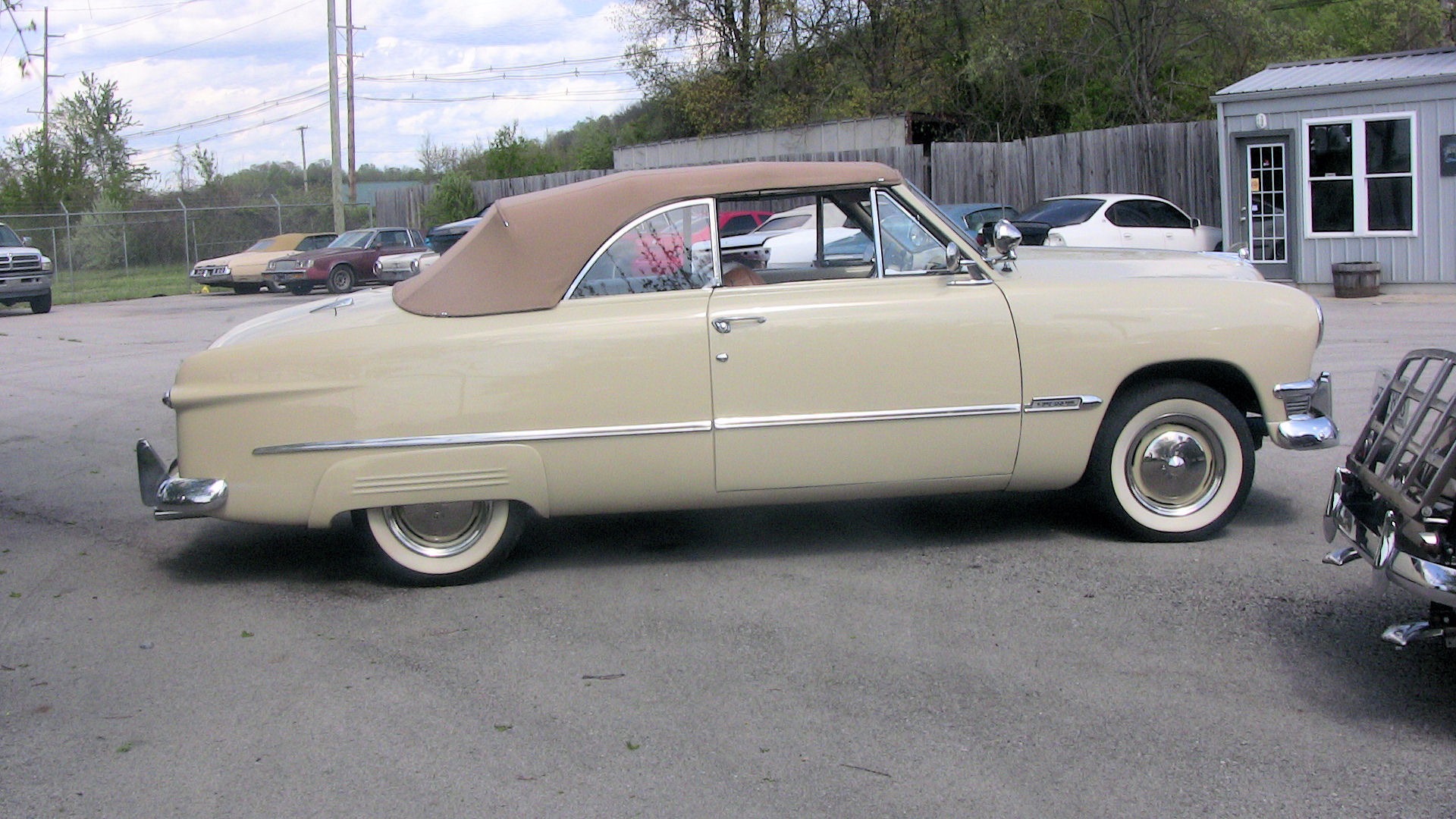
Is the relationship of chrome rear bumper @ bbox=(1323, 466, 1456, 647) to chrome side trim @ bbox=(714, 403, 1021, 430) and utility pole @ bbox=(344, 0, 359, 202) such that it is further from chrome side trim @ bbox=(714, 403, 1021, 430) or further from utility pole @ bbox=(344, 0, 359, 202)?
utility pole @ bbox=(344, 0, 359, 202)

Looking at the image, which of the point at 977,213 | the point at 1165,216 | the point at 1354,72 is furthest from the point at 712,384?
the point at 977,213

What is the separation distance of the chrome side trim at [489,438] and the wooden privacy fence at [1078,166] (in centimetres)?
1659

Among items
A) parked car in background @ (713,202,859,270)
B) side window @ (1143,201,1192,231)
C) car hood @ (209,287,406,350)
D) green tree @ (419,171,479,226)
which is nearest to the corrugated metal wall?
side window @ (1143,201,1192,231)

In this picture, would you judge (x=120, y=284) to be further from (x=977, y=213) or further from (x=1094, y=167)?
(x=1094, y=167)

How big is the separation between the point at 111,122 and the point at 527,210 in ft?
144

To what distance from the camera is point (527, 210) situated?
5.68m

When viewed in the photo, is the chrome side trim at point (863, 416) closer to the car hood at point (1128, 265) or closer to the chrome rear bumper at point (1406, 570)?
the car hood at point (1128, 265)

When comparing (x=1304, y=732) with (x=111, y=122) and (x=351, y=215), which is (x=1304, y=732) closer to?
(x=351, y=215)

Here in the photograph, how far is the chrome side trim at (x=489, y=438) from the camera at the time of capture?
529 cm

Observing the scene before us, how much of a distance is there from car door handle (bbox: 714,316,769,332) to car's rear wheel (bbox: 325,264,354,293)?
23395mm

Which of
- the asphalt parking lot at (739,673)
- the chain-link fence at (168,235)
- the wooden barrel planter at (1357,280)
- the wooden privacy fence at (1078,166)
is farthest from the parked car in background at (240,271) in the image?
the asphalt parking lot at (739,673)

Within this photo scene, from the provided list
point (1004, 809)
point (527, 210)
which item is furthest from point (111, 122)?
point (1004, 809)

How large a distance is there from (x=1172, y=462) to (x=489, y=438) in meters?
2.98

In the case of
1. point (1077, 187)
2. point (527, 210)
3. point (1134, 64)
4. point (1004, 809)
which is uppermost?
point (1134, 64)
